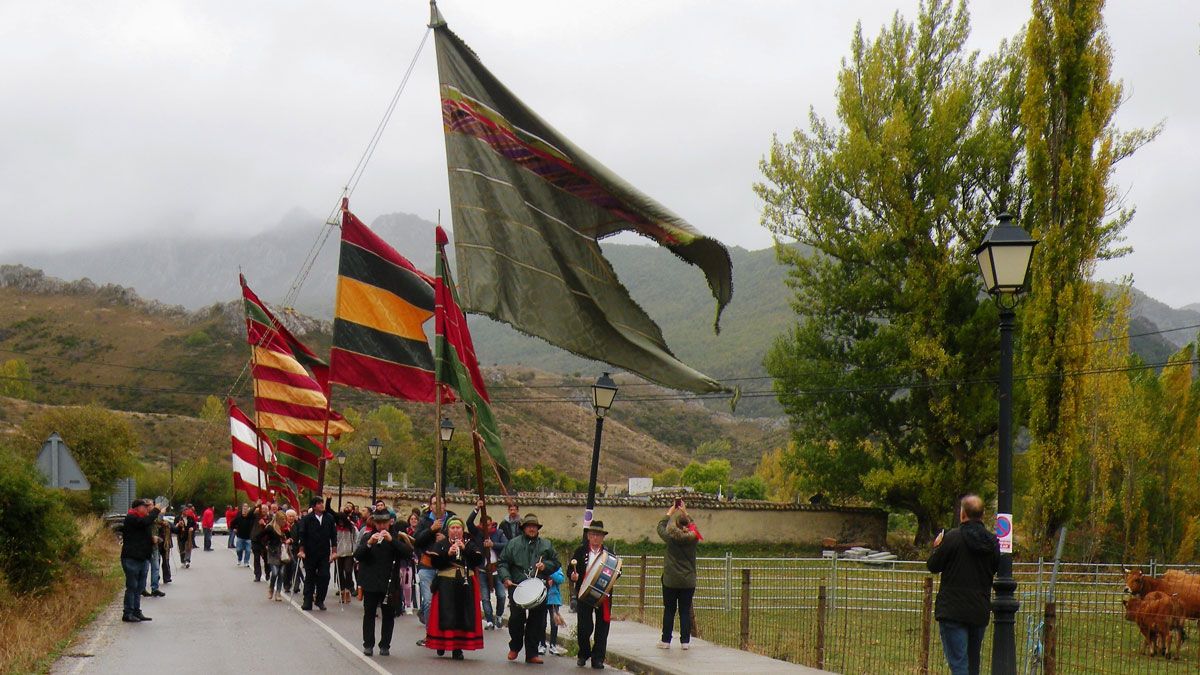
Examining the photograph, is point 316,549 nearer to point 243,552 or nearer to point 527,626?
point 527,626

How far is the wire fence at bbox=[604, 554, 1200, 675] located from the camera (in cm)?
1529

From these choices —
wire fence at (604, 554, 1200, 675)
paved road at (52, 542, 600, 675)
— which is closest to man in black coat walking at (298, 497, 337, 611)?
paved road at (52, 542, 600, 675)

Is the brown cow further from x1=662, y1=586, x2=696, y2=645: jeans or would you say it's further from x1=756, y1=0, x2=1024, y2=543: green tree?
x1=756, y1=0, x2=1024, y2=543: green tree

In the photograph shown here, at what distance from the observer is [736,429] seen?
164 metres

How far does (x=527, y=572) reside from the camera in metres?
14.9

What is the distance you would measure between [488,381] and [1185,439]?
9108cm

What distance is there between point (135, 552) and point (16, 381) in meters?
97.3

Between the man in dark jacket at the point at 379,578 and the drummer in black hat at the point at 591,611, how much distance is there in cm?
222

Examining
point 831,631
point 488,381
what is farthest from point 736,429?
point 831,631

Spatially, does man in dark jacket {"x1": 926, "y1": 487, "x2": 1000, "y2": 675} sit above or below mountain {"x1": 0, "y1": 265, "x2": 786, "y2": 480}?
below

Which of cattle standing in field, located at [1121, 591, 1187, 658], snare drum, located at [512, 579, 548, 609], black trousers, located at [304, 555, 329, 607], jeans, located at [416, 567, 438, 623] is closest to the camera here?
snare drum, located at [512, 579, 548, 609]

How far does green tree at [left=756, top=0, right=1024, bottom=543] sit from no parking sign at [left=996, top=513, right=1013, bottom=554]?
98.3ft

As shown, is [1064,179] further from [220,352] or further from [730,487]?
[220,352]

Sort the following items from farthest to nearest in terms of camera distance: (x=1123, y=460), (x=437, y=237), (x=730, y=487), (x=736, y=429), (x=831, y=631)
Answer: (x=736, y=429), (x=730, y=487), (x=1123, y=460), (x=831, y=631), (x=437, y=237)
